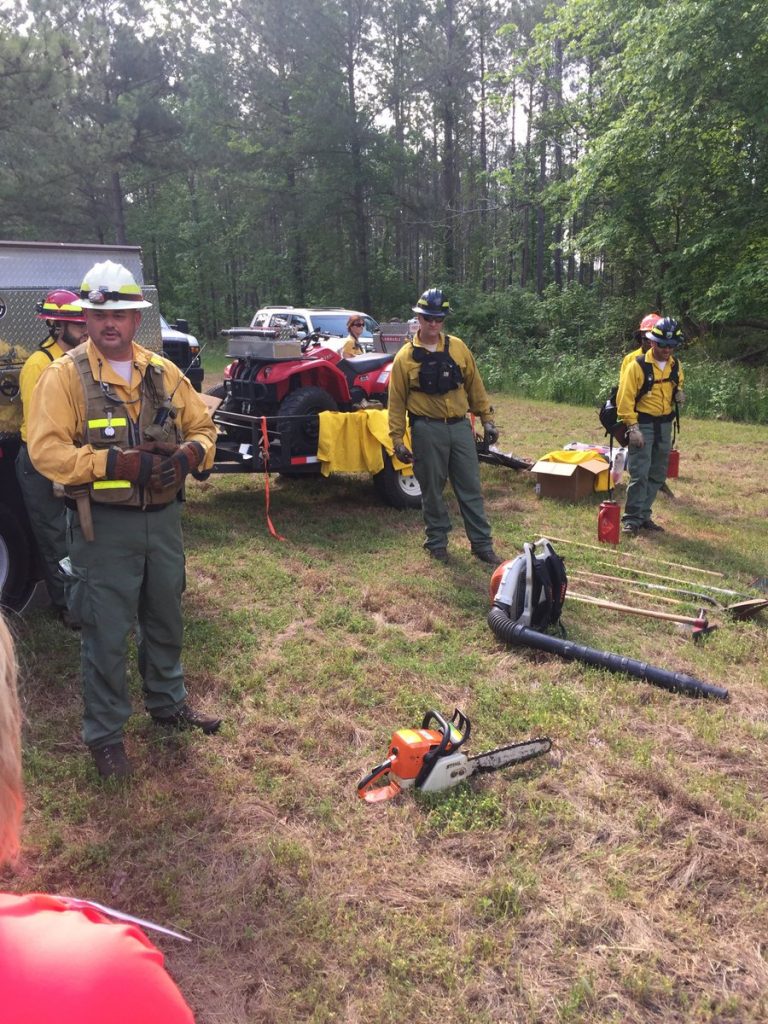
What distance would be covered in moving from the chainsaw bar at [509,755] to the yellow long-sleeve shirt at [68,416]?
197 centimetres

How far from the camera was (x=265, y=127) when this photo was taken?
28750mm

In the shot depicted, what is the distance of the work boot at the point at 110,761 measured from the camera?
315cm

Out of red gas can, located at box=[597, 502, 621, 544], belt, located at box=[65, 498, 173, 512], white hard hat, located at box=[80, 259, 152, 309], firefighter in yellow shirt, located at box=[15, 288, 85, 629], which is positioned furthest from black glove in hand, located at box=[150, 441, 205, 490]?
red gas can, located at box=[597, 502, 621, 544]

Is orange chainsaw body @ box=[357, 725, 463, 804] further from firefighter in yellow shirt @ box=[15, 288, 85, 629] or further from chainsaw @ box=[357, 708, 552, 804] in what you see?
firefighter in yellow shirt @ box=[15, 288, 85, 629]

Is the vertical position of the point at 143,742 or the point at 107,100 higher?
the point at 107,100

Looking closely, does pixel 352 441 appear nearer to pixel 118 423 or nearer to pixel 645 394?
pixel 645 394

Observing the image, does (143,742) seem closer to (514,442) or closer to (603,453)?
(603,453)

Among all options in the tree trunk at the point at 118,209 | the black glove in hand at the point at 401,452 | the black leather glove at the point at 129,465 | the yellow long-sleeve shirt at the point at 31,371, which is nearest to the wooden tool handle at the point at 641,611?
the black glove in hand at the point at 401,452

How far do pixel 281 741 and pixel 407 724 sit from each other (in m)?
0.62

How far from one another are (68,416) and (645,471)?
5.23 m

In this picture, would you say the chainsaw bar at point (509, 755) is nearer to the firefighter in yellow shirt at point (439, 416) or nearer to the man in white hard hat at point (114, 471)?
the man in white hard hat at point (114, 471)

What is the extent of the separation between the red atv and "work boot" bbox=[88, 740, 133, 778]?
150 inches

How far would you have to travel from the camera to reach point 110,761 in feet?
10.4

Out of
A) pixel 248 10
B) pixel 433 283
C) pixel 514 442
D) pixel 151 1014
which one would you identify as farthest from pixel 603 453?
pixel 248 10
